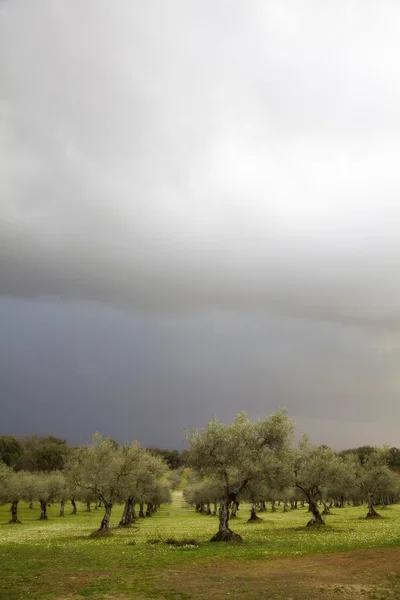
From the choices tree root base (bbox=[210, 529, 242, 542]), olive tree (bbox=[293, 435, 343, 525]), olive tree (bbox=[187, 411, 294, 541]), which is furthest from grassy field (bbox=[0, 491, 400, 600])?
olive tree (bbox=[293, 435, 343, 525])

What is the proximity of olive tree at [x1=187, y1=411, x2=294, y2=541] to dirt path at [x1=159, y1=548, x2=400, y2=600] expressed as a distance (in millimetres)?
14194

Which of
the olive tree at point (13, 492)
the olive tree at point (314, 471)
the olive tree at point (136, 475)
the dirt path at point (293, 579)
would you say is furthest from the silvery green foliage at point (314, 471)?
the olive tree at point (13, 492)

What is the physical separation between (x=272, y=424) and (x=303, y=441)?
28.1 metres

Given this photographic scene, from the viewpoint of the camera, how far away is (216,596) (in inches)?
890

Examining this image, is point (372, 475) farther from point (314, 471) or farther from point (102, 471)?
point (102, 471)

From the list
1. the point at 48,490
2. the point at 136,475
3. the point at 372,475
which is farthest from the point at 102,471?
the point at 48,490

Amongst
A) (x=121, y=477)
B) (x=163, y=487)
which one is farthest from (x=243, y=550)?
(x=163, y=487)

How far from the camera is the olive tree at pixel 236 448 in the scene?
48125mm

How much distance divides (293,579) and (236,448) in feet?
73.0

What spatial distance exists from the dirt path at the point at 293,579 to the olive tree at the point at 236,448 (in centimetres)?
1419

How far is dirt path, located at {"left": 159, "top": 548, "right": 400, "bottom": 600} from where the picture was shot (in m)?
23.0

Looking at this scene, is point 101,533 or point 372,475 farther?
point 372,475

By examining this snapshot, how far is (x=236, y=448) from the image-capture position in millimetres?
48812

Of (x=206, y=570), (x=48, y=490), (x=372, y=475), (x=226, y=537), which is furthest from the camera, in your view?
(x=48, y=490)
